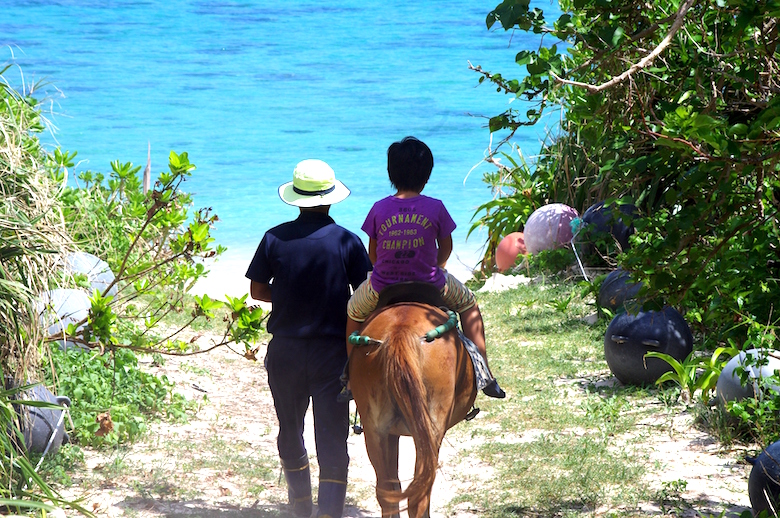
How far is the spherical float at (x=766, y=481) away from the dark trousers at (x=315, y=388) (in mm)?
2051

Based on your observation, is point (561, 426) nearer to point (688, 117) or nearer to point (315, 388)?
point (315, 388)

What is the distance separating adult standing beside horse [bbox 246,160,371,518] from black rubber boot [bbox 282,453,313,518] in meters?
0.04

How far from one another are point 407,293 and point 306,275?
1.75 ft

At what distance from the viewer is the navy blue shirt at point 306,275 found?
4340mm

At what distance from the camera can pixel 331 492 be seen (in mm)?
4418

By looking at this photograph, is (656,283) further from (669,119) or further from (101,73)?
(101,73)

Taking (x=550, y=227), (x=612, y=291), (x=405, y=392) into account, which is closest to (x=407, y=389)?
(x=405, y=392)

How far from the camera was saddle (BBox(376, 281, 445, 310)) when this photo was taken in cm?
421

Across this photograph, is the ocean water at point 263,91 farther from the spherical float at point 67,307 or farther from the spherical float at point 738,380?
the spherical float at point 738,380

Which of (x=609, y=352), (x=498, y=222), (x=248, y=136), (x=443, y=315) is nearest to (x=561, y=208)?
(x=498, y=222)

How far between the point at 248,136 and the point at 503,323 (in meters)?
16.9

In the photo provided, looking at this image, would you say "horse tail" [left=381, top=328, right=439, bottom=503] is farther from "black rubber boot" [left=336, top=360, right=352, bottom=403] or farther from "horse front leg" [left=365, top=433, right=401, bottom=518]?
"black rubber boot" [left=336, top=360, right=352, bottom=403]

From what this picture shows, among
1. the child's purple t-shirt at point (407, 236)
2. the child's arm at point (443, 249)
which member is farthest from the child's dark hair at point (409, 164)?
the child's arm at point (443, 249)

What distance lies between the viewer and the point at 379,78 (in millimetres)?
31469
